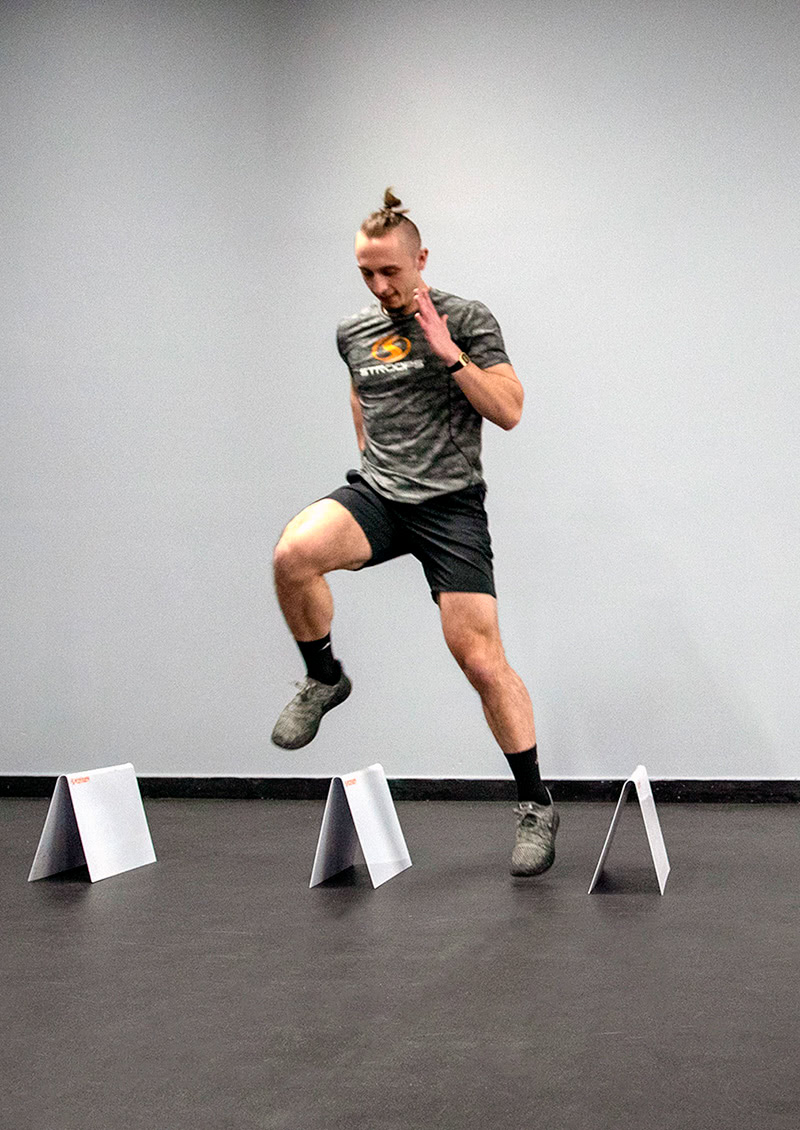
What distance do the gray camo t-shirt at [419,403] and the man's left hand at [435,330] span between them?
0.12m

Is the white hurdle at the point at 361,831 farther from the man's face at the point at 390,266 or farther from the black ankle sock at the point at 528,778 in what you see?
the man's face at the point at 390,266

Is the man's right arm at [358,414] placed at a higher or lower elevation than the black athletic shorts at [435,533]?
higher

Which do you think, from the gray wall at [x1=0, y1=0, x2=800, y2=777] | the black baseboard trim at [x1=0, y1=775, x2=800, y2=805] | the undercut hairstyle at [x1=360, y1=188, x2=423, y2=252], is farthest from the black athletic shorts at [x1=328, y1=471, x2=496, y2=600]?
the black baseboard trim at [x1=0, y1=775, x2=800, y2=805]

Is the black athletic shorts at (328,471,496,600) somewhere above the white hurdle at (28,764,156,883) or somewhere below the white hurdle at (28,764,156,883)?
above

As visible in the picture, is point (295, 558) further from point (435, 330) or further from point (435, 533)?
point (435, 330)

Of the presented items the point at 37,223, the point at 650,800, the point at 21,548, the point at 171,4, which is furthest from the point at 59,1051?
the point at 171,4

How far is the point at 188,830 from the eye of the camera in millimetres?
3322

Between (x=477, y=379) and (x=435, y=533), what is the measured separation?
37 centimetres

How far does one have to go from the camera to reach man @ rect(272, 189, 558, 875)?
2.59 meters

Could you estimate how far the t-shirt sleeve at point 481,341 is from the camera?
2.73m

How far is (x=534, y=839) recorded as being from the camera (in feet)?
8.58

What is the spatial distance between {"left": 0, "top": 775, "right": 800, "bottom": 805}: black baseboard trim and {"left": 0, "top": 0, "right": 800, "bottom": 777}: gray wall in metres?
0.05

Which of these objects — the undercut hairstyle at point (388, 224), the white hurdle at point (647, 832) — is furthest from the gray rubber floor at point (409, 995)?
the undercut hairstyle at point (388, 224)

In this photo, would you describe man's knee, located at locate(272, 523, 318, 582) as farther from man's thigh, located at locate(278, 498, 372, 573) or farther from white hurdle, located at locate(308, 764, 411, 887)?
white hurdle, located at locate(308, 764, 411, 887)
